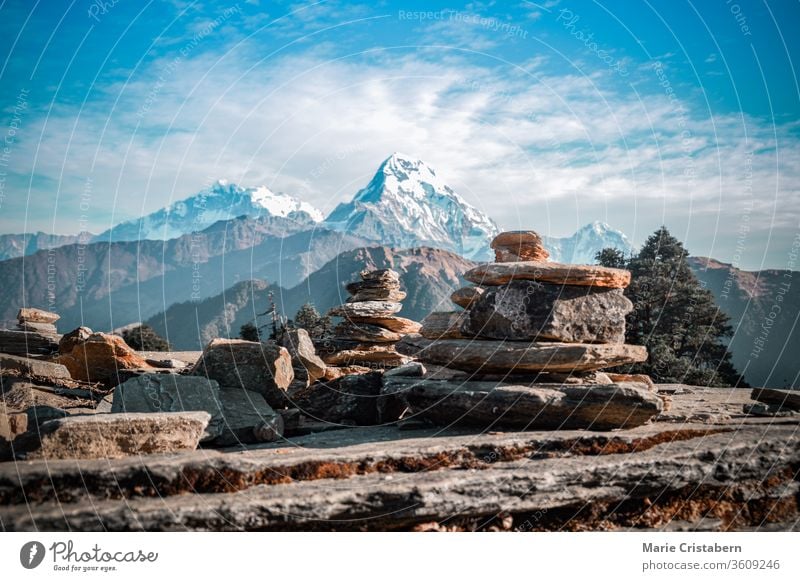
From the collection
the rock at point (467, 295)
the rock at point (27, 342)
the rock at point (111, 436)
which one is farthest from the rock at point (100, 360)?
the rock at point (467, 295)

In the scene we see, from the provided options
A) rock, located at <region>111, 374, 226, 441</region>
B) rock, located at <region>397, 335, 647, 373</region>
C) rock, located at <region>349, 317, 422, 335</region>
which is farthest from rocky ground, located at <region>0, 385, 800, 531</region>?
rock, located at <region>349, 317, 422, 335</region>

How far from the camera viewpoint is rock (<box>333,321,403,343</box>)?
95.0 ft

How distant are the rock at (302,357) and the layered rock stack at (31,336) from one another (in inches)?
418

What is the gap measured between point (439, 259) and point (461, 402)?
3702 inches

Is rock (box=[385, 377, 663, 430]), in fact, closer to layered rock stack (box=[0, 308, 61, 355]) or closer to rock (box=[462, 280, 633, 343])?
rock (box=[462, 280, 633, 343])

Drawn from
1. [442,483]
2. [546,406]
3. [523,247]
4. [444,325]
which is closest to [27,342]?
[444,325]

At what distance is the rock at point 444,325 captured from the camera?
1207cm

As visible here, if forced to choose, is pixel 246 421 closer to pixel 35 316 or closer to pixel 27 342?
pixel 27 342

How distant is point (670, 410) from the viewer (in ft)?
37.3

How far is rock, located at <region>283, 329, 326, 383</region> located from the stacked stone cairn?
408 cm

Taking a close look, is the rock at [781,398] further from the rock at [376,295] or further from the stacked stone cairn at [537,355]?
the rock at [376,295]

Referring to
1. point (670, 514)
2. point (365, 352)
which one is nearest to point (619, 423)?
point (670, 514)

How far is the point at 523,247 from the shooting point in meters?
14.9

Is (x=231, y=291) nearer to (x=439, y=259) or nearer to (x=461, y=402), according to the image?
(x=439, y=259)
